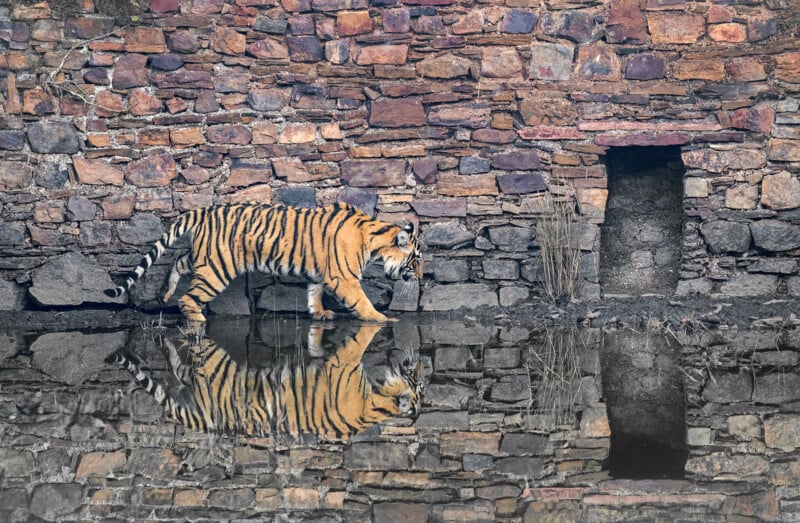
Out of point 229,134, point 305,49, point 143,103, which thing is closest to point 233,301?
point 229,134

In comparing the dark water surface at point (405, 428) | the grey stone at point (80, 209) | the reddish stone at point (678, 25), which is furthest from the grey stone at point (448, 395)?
the grey stone at point (80, 209)

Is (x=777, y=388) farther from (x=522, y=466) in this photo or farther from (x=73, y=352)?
(x=73, y=352)

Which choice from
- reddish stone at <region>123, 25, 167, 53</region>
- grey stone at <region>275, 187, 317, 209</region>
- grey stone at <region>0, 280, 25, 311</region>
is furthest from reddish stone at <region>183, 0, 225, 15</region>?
grey stone at <region>0, 280, 25, 311</region>

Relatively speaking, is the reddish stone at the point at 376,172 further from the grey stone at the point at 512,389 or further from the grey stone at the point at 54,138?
the grey stone at the point at 512,389

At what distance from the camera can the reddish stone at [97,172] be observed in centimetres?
1008

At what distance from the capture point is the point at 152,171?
10.1 meters

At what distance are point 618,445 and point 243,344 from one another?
372 cm

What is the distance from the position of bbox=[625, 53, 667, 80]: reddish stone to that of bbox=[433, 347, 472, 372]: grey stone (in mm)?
3187

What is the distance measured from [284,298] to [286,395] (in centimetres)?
345

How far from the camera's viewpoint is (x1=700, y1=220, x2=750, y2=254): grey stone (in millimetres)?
9797

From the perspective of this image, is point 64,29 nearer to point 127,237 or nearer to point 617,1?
point 127,237

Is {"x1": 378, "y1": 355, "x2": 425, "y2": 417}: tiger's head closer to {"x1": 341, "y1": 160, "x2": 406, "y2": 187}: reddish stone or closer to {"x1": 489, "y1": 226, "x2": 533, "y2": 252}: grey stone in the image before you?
{"x1": 489, "y1": 226, "x2": 533, "y2": 252}: grey stone

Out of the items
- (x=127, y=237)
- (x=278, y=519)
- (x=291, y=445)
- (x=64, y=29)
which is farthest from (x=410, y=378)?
(x=64, y=29)

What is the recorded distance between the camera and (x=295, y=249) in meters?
9.52
